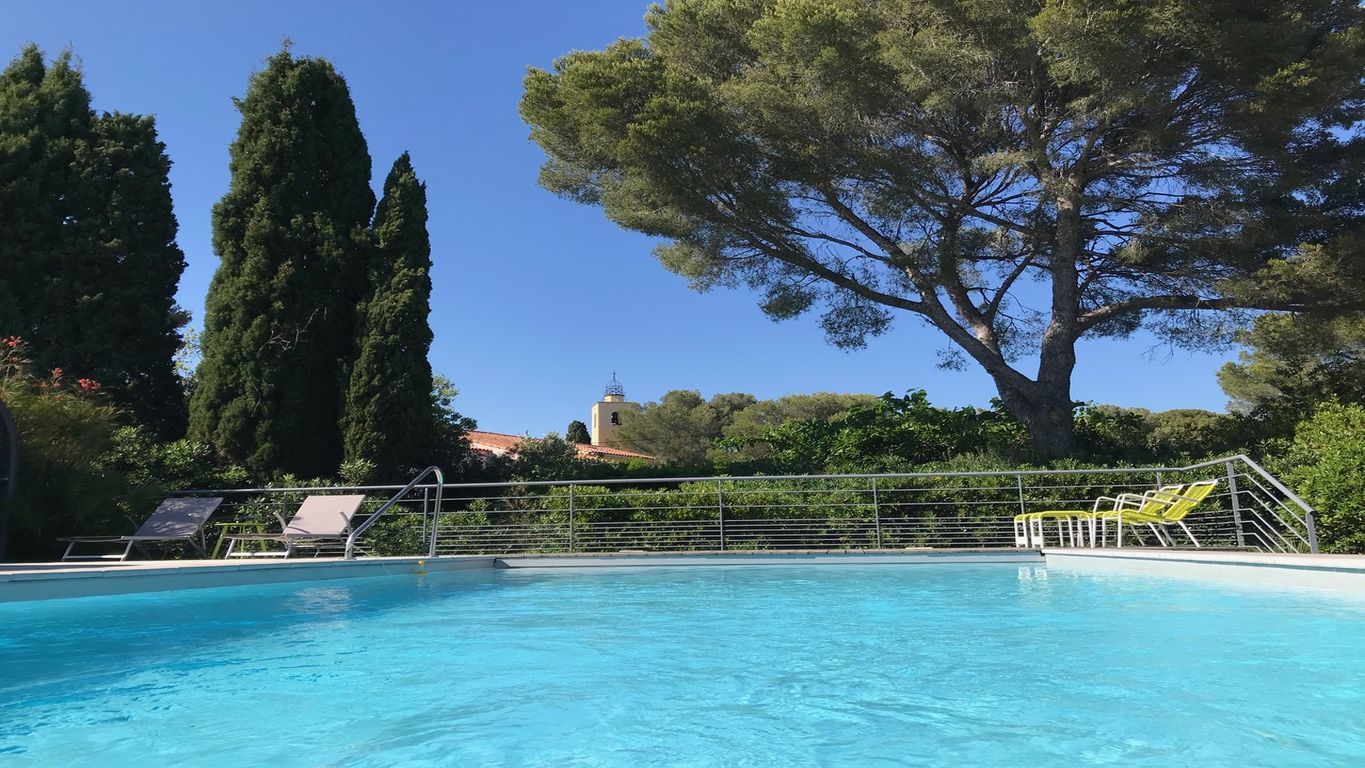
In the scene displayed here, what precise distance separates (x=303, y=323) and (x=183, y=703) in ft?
37.5

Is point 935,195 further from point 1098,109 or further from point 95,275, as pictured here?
point 95,275

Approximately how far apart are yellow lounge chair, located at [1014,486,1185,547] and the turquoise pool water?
1.82 metres

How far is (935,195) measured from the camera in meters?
Answer: 12.3

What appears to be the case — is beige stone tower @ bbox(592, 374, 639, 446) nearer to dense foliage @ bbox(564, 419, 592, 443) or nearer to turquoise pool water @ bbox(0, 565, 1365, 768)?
dense foliage @ bbox(564, 419, 592, 443)

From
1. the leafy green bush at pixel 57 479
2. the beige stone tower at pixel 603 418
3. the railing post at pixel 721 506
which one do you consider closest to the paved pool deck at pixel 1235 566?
the railing post at pixel 721 506

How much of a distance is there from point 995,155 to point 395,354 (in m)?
9.70

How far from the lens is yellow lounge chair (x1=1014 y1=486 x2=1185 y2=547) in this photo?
7473 mm

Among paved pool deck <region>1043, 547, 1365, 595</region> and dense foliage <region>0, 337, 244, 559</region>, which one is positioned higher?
dense foliage <region>0, 337, 244, 559</region>

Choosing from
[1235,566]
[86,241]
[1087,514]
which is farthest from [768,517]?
[86,241]

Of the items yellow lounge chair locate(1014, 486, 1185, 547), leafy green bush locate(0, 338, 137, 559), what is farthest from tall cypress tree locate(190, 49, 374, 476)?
yellow lounge chair locate(1014, 486, 1185, 547)

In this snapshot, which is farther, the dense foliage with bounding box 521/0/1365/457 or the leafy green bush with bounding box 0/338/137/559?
the dense foliage with bounding box 521/0/1365/457

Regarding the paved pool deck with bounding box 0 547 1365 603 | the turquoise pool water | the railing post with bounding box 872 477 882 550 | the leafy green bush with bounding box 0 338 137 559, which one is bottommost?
the turquoise pool water

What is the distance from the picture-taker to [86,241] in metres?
14.3

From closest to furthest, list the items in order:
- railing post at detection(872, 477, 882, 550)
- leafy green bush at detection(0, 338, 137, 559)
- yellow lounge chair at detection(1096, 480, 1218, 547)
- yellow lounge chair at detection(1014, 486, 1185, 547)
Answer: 1. yellow lounge chair at detection(1096, 480, 1218, 547)
2. yellow lounge chair at detection(1014, 486, 1185, 547)
3. leafy green bush at detection(0, 338, 137, 559)
4. railing post at detection(872, 477, 882, 550)
